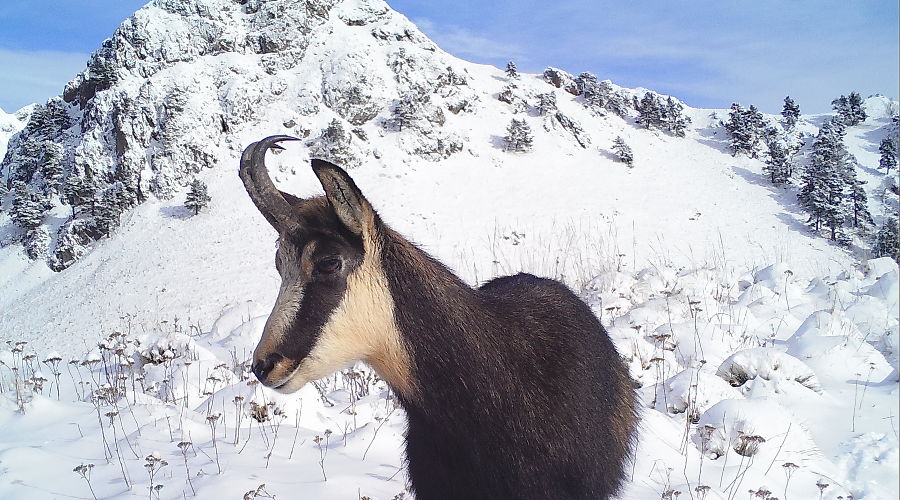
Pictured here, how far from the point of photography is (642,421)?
385cm

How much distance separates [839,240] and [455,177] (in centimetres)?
1816

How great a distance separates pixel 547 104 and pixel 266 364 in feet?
130

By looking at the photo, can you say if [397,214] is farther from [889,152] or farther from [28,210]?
[889,152]

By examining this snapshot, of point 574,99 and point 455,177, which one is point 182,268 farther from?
point 574,99

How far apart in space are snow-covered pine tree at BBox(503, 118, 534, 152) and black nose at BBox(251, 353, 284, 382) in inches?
1298

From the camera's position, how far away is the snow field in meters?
3.39

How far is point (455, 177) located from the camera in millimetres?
29953

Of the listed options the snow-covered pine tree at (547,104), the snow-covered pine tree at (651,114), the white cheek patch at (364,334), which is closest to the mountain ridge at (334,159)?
the snow-covered pine tree at (547,104)

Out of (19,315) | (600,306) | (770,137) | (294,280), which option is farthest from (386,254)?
(770,137)

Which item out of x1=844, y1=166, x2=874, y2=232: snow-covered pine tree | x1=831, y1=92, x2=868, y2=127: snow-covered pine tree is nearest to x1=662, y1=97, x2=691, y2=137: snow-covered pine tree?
x1=844, y1=166, x2=874, y2=232: snow-covered pine tree

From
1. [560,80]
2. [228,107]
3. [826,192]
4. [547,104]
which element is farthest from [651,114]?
[228,107]

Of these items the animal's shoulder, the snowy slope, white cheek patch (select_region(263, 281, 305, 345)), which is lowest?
white cheek patch (select_region(263, 281, 305, 345))

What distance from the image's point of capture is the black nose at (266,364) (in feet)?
7.07

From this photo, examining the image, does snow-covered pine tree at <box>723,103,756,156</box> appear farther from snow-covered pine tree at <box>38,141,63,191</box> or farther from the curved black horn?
snow-covered pine tree at <box>38,141,63,191</box>
